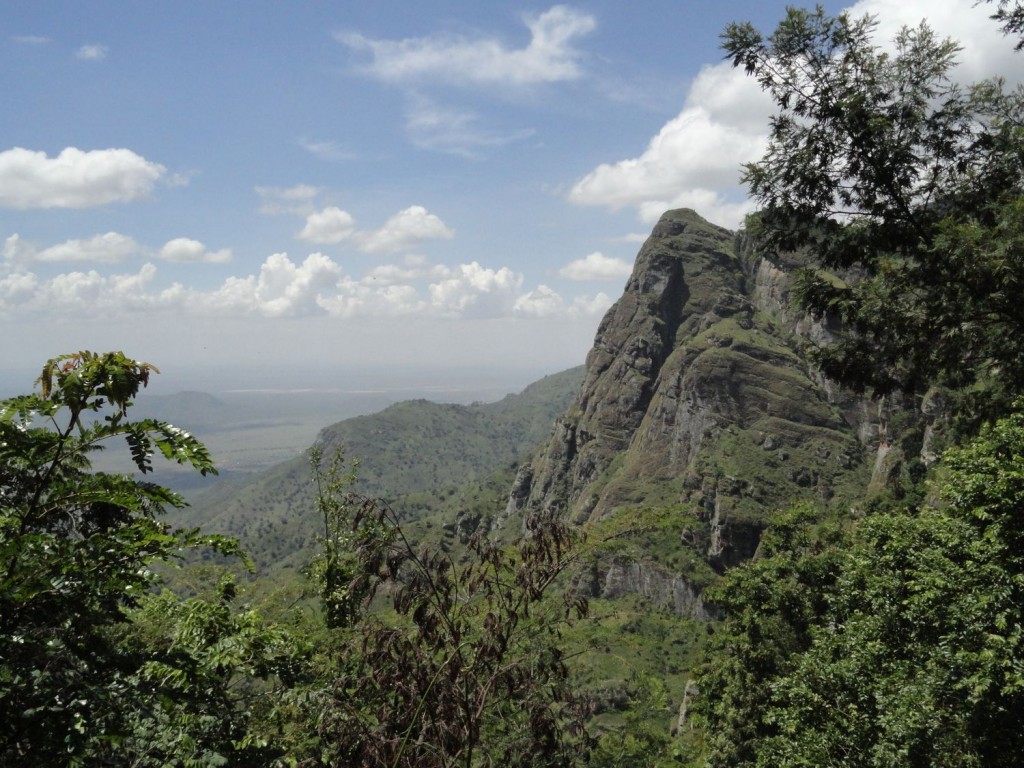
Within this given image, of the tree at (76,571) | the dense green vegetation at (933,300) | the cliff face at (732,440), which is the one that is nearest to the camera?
the tree at (76,571)

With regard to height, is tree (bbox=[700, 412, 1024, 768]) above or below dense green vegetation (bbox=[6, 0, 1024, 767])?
below

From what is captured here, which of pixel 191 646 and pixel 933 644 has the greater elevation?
pixel 191 646

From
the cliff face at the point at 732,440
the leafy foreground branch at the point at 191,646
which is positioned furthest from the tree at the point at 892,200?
the cliff face at the point at 732,440

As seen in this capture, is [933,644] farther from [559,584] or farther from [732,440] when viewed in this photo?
[732,440]

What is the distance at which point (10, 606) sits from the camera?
3.27m

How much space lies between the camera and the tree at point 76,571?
3039 mm

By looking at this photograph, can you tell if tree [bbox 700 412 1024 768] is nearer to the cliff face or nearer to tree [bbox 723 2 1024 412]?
tree [bbox 723 2 1024 412]

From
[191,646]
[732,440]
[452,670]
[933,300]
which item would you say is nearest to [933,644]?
[933,300]

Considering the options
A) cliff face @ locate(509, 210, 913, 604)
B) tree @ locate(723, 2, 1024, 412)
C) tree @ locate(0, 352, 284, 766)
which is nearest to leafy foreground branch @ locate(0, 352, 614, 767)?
tree @ locate(0, 352, 284, 766)

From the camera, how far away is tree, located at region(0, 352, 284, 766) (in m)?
3.04

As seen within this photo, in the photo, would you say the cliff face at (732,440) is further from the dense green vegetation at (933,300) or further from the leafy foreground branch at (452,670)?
the leafy foreground branch at (452,670)

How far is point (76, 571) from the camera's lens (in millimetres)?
3379

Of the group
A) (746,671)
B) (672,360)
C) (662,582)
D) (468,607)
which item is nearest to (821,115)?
(468,607)

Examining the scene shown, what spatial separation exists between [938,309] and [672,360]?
185740mm
